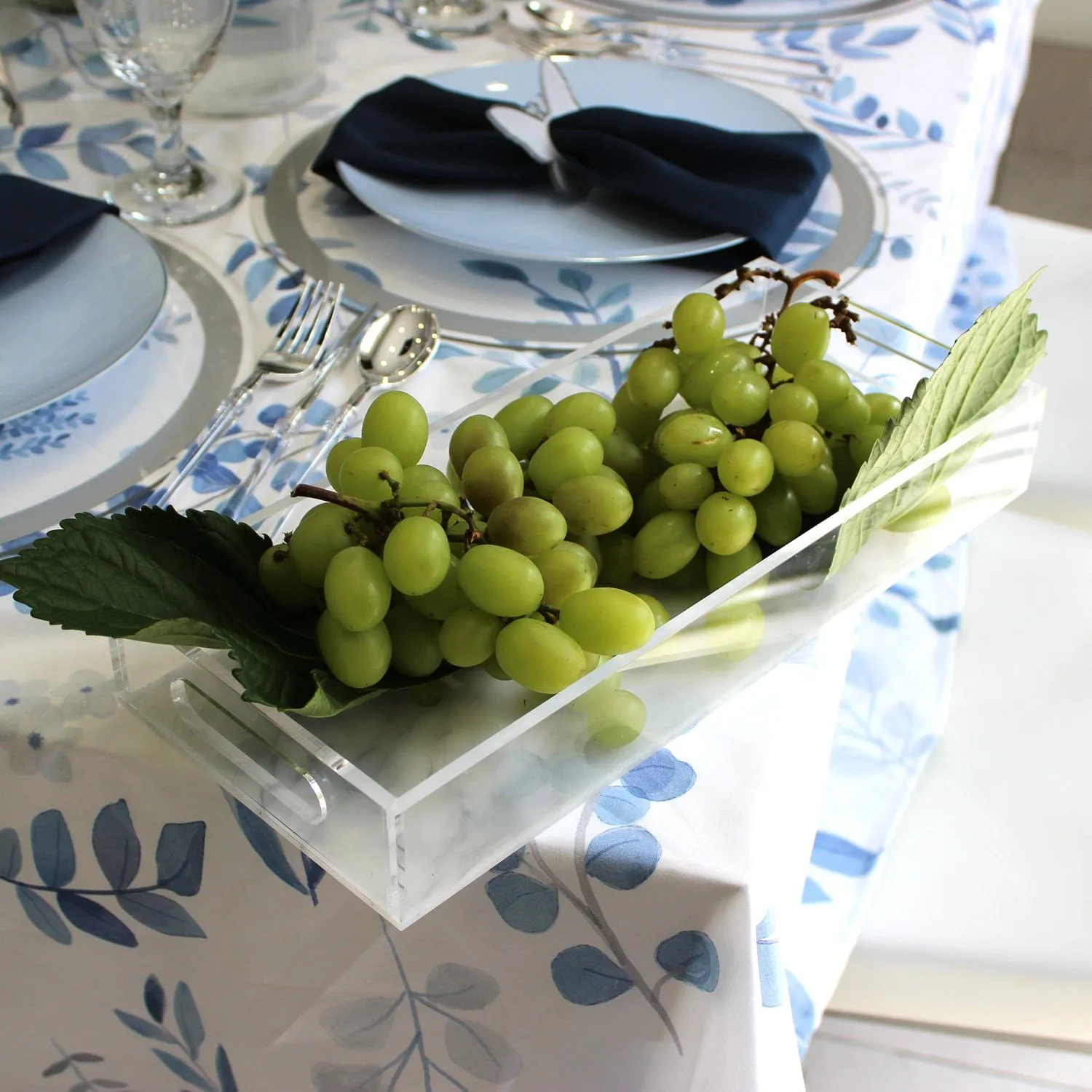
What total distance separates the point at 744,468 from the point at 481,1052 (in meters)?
0.27

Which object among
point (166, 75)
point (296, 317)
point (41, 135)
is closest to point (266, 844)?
point (296, 317)

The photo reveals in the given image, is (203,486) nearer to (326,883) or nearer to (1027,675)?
(326,883)

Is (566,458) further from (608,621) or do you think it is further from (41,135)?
(41,135)

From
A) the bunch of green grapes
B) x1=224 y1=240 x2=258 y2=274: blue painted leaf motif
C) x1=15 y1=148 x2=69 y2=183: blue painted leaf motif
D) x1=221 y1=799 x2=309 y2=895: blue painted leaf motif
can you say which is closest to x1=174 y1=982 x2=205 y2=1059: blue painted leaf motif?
x1=221 y1=799 x2=309 y2=895: blue painted leaf motif

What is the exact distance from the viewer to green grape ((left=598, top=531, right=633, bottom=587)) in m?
0.49

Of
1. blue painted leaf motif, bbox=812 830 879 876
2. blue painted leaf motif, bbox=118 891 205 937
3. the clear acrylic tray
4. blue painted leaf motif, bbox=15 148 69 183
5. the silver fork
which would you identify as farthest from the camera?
blue painted leaf motif, bbox=15 148 69 183

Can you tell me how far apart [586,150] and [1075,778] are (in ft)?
1.76

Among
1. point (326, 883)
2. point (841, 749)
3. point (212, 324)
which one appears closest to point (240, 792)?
point (326, 883)

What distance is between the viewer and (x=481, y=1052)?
496mm

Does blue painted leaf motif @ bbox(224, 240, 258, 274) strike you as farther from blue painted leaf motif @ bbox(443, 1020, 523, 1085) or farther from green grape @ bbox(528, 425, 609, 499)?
blue painted leaf motif @ bbox(443, 1020, 523, 1085)

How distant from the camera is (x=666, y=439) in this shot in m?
0.49

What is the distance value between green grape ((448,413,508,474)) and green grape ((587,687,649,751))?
0.38 feet

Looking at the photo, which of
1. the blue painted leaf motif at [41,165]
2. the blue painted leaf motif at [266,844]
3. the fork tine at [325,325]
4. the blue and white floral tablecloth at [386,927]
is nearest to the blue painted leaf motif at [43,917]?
the blue and white floral tablecloth at [386,927]

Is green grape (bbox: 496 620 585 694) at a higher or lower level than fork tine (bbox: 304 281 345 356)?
higher
